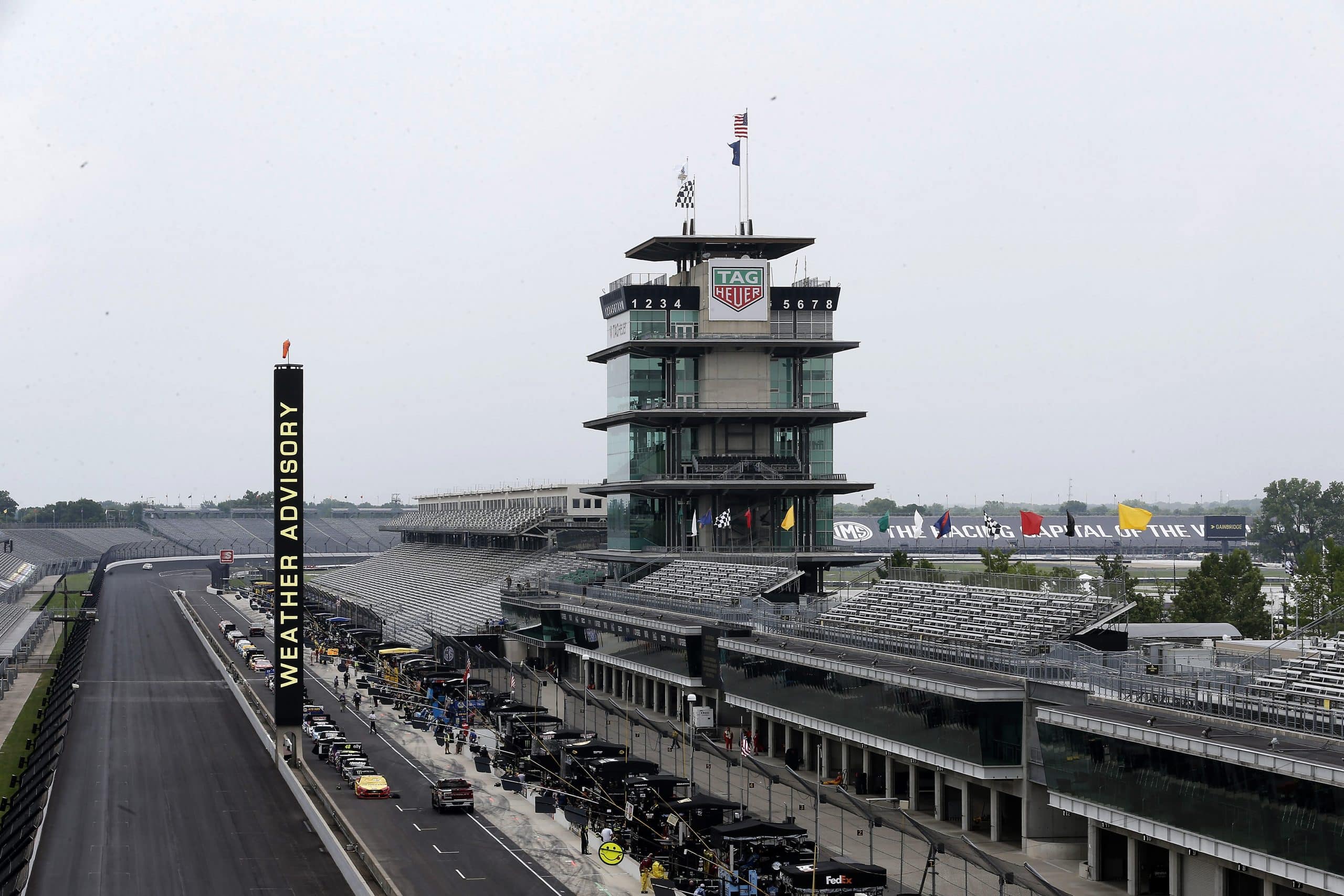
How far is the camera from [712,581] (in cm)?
8456

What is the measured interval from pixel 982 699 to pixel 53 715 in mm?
52426

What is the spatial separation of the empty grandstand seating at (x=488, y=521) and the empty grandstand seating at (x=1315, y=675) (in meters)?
101

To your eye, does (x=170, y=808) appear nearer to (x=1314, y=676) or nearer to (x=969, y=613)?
(x=969, y=613)

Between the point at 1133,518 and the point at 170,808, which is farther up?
the point at 1133,518

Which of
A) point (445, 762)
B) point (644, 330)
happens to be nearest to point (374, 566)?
point (644, 330)

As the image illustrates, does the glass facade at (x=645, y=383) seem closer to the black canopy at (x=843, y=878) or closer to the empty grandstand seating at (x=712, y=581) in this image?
the empty grandstand seating at (x=712, y=581)

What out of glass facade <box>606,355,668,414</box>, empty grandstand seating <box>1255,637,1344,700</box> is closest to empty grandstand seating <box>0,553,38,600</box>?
glass facade <box>606,355,668,414</box>

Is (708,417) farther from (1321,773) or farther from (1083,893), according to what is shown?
(1321,773)

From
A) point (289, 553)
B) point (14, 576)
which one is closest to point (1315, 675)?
point (289, 553)

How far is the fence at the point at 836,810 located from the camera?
39125 millimetres

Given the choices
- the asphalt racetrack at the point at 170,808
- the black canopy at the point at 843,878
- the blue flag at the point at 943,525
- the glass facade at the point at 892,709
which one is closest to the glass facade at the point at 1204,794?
the glass facade at the point at 892,709

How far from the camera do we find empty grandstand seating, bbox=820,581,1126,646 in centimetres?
5119

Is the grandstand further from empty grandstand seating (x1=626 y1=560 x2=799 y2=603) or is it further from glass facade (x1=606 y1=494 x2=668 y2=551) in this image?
glass facade (x1=606 y1=494 x2=668 y2=551)

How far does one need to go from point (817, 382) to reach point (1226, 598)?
98.7 ft
